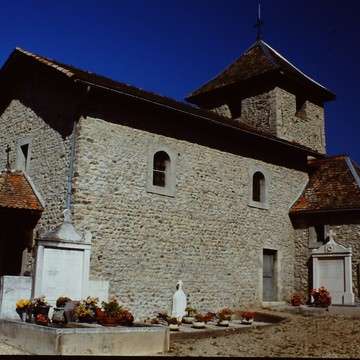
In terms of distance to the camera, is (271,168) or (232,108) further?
(232,108)

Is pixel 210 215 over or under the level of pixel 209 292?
over

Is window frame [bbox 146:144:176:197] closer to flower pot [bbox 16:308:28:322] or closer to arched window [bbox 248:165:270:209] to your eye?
arched window [bbox 248:165:270:209]

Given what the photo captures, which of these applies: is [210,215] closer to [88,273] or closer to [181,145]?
[181,145]

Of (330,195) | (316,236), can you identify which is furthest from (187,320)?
(330,195)

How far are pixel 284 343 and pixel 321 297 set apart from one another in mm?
5583

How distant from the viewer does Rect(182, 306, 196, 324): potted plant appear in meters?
12.4

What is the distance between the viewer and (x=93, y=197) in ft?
39.9

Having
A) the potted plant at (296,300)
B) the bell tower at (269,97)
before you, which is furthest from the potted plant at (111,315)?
the bell tower at (269,97)

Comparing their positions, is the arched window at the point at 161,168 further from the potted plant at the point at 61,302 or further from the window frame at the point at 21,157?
the potted plant at the point at 61,302

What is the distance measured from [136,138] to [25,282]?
490cm

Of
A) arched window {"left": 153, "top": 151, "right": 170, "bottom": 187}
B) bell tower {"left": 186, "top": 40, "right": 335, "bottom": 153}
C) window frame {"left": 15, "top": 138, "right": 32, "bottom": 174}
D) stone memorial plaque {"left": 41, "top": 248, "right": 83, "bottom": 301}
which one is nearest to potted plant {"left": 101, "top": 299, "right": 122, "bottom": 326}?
stone memorial plaque {"left": 41, "top": 248, "right": 83, "bottom": 301}

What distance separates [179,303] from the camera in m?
13.1

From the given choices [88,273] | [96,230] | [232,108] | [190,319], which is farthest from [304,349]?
[232,108]

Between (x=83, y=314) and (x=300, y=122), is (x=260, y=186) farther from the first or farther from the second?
(x=83, y=314)
